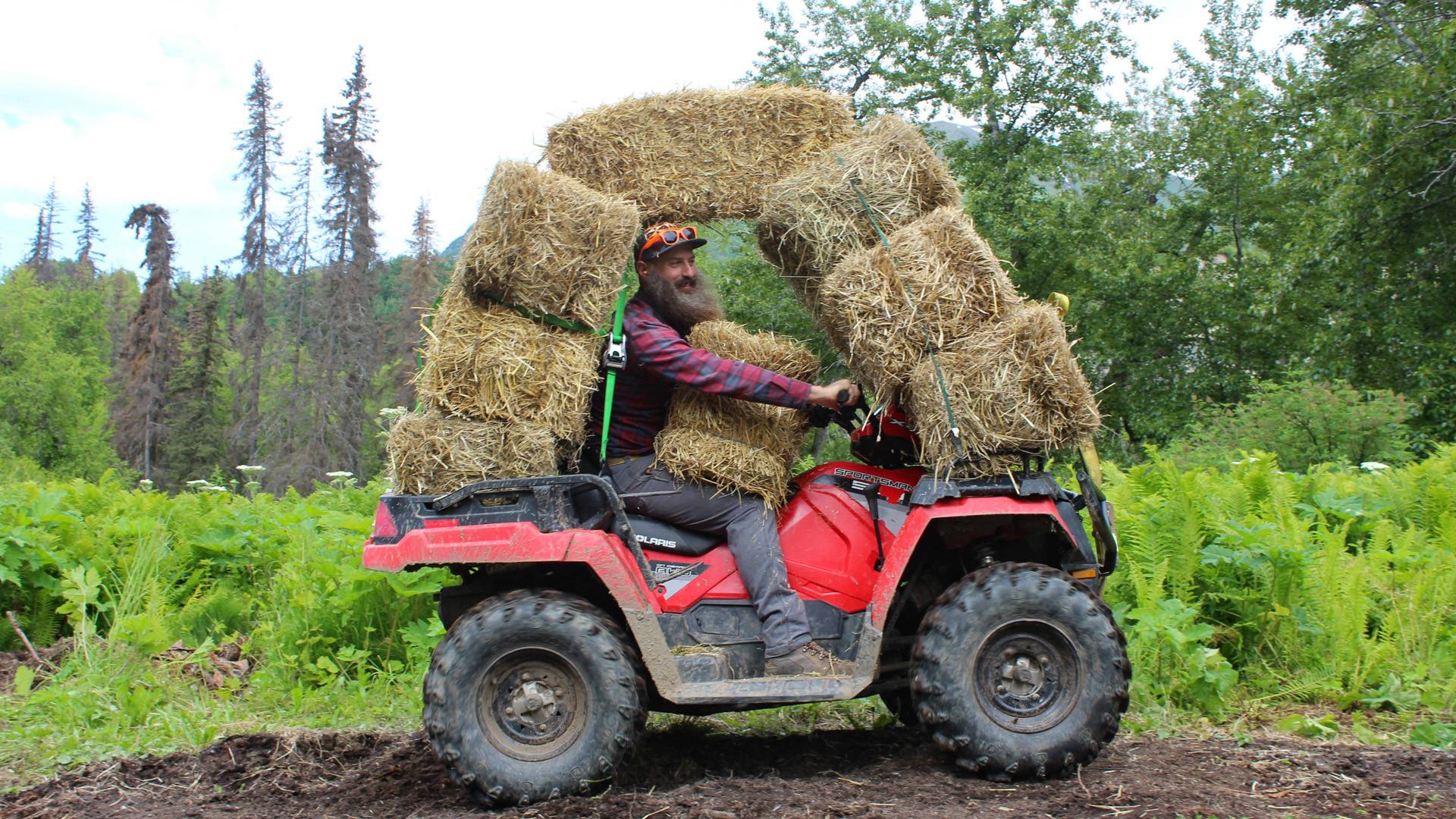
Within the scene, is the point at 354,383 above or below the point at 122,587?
above

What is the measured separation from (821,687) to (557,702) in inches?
41.1

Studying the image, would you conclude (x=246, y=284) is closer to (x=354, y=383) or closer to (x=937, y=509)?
(x=354, y=383)

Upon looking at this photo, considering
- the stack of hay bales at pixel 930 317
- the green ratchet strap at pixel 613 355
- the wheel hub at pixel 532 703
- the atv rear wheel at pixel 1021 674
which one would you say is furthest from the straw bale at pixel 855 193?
the wheel hub at pixel 532 703

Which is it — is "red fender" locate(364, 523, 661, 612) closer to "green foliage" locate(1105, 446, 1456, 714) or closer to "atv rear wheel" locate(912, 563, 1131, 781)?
"atv rear wheel" locate(912, 563, 1131, 781)

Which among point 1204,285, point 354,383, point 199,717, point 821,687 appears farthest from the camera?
point 354,383

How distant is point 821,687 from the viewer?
4.20 metres

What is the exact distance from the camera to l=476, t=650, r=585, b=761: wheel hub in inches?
166

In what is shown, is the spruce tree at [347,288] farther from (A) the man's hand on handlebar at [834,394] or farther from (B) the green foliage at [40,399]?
(A) the man's hand on handlebar at [834,394]

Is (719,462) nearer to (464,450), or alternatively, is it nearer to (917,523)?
(917,523)

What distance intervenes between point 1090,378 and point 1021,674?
13055 millimetres

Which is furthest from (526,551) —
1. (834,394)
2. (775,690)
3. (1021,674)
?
(1021,674)

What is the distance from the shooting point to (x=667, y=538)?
4551 millimetres

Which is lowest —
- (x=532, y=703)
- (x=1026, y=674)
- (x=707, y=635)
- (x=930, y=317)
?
(x=532, y=703)

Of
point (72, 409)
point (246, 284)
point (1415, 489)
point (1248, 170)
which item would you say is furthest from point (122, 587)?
point (72, 409)
